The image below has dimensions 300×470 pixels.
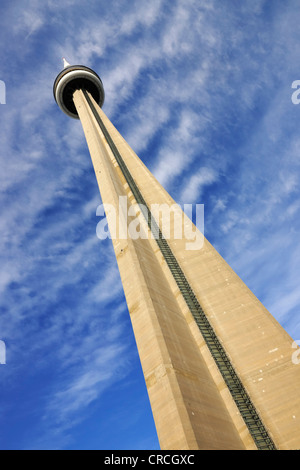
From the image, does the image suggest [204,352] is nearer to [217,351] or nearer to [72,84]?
[217,351]

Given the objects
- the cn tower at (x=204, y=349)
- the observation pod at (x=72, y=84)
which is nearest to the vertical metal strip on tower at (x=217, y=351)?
the cn tower at (x=204, y=349)

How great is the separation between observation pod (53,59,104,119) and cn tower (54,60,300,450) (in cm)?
1920

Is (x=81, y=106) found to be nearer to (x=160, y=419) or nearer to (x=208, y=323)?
(x=208, y=323)

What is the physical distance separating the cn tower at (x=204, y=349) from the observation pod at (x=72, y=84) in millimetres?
19198


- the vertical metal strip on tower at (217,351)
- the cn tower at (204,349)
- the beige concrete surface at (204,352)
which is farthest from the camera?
the vertical metal strip on tower at (217,351)

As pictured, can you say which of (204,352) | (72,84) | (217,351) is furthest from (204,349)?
(72,84)

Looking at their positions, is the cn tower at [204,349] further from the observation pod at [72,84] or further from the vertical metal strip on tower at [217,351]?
the observation pod at [72,84]

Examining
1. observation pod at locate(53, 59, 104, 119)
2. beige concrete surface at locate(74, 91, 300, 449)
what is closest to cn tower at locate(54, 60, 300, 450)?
beige concrete surface at locate(74, 91, 300, 449)

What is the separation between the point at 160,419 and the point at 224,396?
2.07m

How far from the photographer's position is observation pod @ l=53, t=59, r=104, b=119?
2620 cm

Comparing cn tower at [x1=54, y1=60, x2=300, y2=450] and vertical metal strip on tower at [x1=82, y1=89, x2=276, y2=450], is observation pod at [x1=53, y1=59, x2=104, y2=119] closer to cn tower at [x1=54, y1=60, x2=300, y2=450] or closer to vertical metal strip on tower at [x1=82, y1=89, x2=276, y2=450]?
vertical metal strip on tower at [x1=82, y1=89, x2=276, y2=450]

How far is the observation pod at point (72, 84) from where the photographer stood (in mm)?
26203

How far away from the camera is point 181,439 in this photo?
462cm
